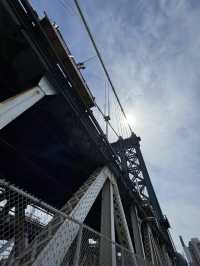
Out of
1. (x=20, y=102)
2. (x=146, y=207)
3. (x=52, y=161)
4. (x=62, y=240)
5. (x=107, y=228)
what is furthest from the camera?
(x=146, y=207)

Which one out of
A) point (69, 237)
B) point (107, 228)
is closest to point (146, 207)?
point (107, 228)

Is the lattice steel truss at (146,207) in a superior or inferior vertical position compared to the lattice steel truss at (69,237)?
superior

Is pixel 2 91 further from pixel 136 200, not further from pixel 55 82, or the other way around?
→ pixel 136 200

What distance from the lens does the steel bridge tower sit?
3498 mm

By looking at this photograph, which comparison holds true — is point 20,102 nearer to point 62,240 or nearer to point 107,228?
point 62,240

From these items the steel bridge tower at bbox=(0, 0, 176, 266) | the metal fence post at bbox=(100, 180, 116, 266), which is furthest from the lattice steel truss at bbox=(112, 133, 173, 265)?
the metal fence post at bbox=(100, 180, 116, 266)

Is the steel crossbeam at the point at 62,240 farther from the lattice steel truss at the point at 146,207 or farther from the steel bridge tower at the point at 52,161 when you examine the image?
the lattice steel truss at the point at 146,207

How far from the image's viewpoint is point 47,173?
9.01 metres

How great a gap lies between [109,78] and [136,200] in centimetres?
1472

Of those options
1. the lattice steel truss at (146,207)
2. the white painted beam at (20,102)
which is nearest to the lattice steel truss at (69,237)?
the white painted beam at (20,102)

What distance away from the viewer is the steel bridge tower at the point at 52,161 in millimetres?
3498

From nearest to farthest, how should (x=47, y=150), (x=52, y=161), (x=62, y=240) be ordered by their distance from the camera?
1. (x=62, y=240)
2. (x=47, y=150)
3. (x=52, y=161)

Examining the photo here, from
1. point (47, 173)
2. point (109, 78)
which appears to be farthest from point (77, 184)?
point (109, 78)

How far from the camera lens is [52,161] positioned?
841cm
